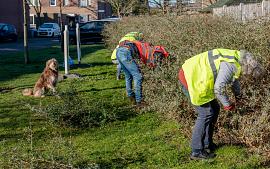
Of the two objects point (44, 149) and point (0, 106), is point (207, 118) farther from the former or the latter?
point (0, 106)

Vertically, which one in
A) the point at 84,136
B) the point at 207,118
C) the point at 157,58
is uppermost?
the point at 157,58

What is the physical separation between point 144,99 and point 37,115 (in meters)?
1.92

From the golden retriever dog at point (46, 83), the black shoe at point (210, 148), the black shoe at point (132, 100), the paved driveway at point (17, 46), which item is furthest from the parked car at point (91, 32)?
the black shoe at point (210, 148)

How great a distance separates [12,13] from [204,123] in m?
46.1

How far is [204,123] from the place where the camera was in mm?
5578

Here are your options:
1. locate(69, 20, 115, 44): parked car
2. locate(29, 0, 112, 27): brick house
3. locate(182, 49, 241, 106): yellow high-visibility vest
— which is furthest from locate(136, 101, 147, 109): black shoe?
locate(29, 0, 112, 27): brick house

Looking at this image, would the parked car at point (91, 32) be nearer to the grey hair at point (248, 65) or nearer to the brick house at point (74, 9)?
the grey hair at point (248, 65)

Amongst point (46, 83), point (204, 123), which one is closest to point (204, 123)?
point (204, 123)

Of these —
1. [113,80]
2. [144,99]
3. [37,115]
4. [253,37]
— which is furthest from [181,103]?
[113,80]

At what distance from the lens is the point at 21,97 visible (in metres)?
10.3

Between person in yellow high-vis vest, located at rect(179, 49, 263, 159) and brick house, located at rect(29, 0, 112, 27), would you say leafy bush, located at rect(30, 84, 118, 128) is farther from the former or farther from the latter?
brick house, located at rect(29, 0, 112, 27)

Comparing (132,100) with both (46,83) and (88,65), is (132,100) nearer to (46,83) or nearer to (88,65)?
(46,83)

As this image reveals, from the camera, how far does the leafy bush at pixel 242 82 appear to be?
539cm

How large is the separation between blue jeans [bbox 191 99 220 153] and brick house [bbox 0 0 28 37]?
44.7 m
